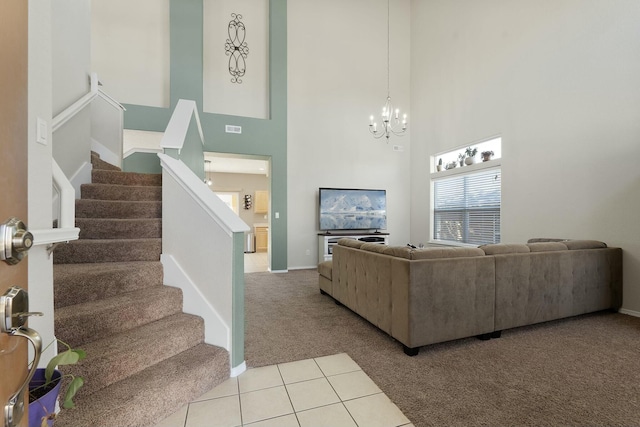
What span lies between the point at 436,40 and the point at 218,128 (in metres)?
5.08

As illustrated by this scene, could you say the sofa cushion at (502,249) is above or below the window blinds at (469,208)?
below

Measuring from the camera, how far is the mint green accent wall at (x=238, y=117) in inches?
201

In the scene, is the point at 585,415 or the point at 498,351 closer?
the point at 585,415

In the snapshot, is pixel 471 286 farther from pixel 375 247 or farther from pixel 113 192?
pixel 113 192

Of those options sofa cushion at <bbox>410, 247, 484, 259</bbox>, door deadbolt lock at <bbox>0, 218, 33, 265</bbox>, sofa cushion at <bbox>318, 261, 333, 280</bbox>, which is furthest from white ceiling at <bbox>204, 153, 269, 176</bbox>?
door deadbolt lock at <bbox>0, 218, 33, 265</bbox>

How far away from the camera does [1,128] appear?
55cm

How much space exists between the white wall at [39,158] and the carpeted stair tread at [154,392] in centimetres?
34

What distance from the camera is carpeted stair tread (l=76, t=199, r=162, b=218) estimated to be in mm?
2715

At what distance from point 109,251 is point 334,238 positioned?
4078 mm

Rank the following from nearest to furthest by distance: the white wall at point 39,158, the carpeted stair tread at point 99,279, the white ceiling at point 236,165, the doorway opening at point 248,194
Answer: the white wall at point 39,158
the carpeted stair tread at point 99,279
the white ceiling at point 236,165
the doorway opening at point 248,194

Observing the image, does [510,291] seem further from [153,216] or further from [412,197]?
[412,197]

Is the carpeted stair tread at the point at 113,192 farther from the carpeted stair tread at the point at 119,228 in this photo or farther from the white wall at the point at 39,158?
the white wall at the point at 39,158

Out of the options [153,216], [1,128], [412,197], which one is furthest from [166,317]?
[412,197]

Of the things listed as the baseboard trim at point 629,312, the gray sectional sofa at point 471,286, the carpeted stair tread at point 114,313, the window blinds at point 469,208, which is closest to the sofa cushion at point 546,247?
the gray sectional sofa at point 471,286
